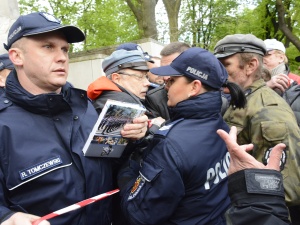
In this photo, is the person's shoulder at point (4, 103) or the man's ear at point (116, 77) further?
the man's ear at point (116, 77)

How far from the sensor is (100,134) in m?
1.96

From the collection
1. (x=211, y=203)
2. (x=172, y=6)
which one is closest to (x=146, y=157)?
(x=211, y=203)

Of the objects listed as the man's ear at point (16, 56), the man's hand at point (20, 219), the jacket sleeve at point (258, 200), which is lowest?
the man's hand at point (20, 219)

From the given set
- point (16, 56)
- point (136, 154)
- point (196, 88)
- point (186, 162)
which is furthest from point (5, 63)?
point (186, 162)

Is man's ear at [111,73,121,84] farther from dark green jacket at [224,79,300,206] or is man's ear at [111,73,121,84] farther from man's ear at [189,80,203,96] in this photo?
dark green jacket at [224,79,300,206]

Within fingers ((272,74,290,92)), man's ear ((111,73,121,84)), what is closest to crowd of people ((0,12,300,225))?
man's ear ((111,73,121,84))

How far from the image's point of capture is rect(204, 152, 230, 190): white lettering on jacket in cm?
204

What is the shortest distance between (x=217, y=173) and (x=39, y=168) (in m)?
1.05

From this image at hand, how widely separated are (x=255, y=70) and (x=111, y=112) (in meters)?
1.53

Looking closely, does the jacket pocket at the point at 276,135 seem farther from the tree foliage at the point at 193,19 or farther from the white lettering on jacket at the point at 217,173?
the tree foliage at the point at 193,19

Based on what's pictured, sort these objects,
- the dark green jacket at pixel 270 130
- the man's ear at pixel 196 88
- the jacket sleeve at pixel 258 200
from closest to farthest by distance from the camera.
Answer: the jacket sleeve at pixel 258 200 < the man's ear at pixel 196 88 < the dark green jacket at pixel 270 130


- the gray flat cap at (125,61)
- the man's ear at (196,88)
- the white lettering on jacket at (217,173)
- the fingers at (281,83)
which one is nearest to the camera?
the white lettering on jacket at (217,173)

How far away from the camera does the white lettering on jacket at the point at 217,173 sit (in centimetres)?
204

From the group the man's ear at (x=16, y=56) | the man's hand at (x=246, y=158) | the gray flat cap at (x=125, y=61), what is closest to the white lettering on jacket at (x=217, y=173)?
the man's hand at (x=246, y=158)
